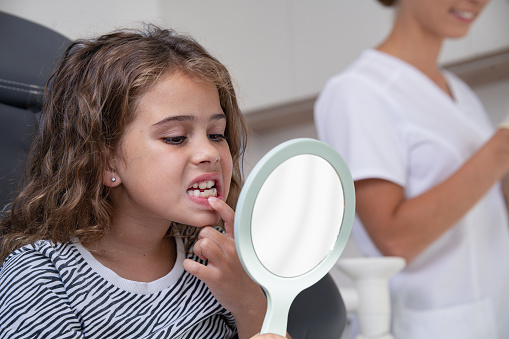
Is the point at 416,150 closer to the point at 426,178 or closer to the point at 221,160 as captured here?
the point at 426,178

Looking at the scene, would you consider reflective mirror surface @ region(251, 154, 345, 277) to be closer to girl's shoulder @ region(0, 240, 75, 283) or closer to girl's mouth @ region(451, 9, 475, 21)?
girl's shoulder @ region(0, 240, 75, 283)

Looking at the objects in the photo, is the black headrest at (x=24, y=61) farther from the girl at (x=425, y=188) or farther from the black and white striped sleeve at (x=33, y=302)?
the girl at (x=425, y=188)

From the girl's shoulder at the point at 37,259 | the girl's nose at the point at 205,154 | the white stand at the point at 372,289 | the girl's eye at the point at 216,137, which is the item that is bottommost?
the white stand at the point at 372,289

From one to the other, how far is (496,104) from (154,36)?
99 cm

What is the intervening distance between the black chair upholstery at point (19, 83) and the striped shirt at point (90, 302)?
0.62 feet

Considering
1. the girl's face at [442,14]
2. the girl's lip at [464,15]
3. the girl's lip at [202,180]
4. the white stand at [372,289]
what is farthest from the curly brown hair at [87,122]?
the girl's lip at [464,15]

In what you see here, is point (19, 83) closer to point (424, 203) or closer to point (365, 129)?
point (365, 129)

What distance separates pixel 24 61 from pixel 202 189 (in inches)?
14.6

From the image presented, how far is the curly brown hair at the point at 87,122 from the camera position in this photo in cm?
60

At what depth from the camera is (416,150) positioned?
115cm

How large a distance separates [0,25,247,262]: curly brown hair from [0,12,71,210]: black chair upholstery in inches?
2.8

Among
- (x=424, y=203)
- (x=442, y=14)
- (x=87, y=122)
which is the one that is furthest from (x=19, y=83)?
(x=442, y=14)

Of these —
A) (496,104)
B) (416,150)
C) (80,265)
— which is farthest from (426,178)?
(80,265)

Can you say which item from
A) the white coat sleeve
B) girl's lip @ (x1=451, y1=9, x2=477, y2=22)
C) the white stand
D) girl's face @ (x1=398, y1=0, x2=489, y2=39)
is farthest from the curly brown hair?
girl's lip @ (x1=451, y1=9, x2=477, y2=22)
